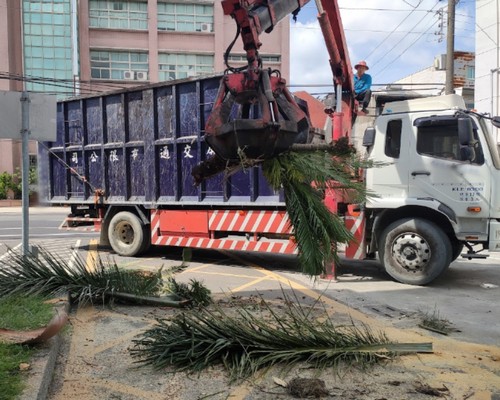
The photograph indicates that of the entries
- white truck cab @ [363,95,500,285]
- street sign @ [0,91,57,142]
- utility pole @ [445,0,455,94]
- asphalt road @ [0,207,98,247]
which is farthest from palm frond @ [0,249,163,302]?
utility pole @ [445,0,455,94]

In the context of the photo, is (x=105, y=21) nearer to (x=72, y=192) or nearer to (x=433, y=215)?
(x=72, y=192)

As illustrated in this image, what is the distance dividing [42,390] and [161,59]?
33985 millimetres

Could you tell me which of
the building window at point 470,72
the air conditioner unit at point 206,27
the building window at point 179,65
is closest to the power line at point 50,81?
the building window at point 179,65

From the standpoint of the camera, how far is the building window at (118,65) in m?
33.8

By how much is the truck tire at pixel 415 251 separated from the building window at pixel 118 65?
30177mm

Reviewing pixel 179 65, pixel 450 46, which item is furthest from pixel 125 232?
pixel 179 65

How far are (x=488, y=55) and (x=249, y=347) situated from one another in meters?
19.0

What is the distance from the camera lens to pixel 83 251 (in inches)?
437

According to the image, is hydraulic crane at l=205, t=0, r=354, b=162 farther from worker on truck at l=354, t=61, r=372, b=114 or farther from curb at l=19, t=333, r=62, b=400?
worker on truck at l=354, t=61, r=372, b=114

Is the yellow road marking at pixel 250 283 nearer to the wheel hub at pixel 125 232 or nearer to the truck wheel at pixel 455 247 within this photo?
the truck wheel at pixel 455 247

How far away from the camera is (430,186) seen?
7.14 m

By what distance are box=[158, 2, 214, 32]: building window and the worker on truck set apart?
28859 mm

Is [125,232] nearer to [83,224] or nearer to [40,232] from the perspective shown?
[83,224]

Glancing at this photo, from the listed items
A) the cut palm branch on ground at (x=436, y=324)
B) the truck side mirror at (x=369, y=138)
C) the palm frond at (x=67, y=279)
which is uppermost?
the truck side mirror at (x=369, y=138)
